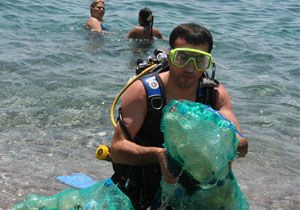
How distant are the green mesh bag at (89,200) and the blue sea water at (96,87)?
883 millimetres

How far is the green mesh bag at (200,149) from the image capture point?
3072 mm

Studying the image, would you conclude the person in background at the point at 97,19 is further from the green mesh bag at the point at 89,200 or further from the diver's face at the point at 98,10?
the green mesh bag at the point at 89,200

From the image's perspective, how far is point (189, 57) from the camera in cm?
344

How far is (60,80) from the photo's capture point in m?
9.21

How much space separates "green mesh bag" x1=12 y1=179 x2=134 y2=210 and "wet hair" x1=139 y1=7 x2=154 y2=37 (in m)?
8.92

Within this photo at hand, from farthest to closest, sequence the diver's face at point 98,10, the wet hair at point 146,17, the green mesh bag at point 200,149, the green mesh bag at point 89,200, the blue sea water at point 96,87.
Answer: the diver's face at point 98,10
the wet hair at point 146,17
the blue sea water at point 96,87
the green mesh bag at point 89,200
the green mesh bag at point 200,149

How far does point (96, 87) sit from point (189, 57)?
5.72 metres

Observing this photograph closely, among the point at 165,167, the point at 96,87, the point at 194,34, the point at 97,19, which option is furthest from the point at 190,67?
the point at 97,19

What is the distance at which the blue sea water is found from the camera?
594cm

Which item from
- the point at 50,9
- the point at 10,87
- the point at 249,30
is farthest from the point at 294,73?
the point at 50,9

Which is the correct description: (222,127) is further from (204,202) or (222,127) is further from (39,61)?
(39,61)

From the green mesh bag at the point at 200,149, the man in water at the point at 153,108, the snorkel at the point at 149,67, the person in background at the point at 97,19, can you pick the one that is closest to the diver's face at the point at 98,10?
the person in background at the point at 97,19

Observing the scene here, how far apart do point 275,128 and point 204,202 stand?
15.8ft

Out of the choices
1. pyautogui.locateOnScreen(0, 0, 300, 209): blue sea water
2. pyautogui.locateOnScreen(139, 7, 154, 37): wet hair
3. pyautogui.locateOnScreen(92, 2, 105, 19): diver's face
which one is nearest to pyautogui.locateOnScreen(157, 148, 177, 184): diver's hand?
pyautogui.locateOnScreen(0, 0, 300, 209): blue sea water
